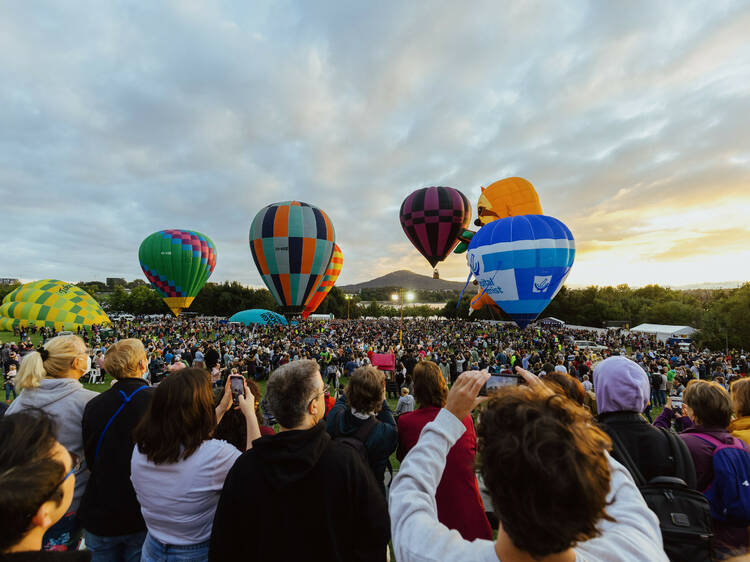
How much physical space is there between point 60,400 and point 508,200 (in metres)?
22.0

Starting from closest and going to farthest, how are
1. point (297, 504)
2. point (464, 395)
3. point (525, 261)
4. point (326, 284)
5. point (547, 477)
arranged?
point (547, 477) → point (464, 395) → point (297, 504) → point (525, 261) → point (326, 284)

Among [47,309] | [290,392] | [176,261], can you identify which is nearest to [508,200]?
[290,392]

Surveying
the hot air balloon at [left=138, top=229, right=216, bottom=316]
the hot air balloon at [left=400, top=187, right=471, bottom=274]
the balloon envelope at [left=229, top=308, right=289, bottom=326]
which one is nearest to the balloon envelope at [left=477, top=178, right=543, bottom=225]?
the hot air balloon at [left=400, top=187, right=471, bottom=274]

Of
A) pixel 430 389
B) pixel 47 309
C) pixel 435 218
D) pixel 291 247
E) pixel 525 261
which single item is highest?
pixel 435 218

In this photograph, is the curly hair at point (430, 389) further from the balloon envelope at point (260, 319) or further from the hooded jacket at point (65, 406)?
the balloon envelope at point (260, 319)

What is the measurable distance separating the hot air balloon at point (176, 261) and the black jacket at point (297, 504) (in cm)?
3318

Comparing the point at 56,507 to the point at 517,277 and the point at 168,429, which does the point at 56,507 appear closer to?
the point at 168,429

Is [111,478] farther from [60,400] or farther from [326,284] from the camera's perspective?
[326,284]

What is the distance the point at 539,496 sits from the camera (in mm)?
664

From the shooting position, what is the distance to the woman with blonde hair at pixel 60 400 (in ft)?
6.48

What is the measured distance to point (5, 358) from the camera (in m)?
11.3

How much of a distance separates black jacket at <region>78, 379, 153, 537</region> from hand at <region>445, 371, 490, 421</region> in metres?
1.75

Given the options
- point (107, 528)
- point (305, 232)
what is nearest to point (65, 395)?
point (107, 528)

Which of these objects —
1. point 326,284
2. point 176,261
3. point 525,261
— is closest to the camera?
point 525,261
